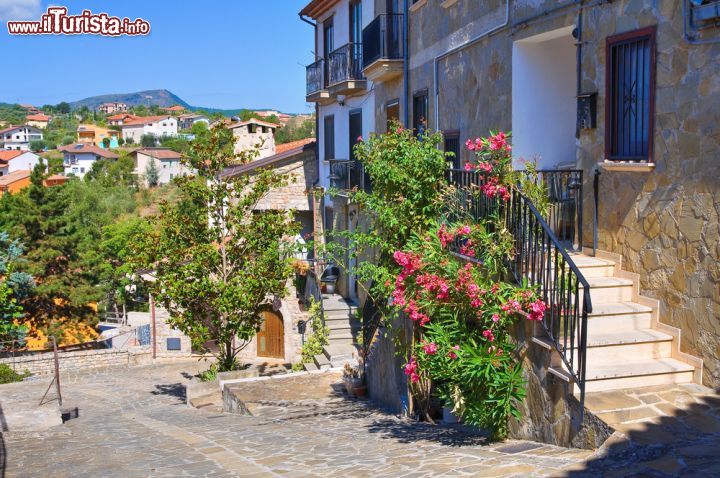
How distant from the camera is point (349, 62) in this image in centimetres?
1942

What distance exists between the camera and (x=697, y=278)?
22.3 feet

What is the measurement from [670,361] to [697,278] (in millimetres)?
837

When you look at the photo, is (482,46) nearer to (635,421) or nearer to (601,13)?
(601,13)

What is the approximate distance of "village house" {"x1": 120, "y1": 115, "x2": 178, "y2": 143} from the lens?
16338 centimetres

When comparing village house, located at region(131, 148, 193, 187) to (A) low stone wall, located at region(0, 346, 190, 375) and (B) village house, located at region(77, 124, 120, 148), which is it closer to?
(B) village house, located at region(77, 124, 120, 148)

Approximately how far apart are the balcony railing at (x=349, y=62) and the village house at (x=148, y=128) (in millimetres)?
147591

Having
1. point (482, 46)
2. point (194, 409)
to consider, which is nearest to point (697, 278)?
point (482, 46)

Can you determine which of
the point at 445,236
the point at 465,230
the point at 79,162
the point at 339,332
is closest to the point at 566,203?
the point at 445,236

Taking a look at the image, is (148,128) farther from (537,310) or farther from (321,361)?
(537,310)

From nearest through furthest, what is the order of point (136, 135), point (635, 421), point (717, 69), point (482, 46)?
point (635, 421) → point (717, 69) → point (482, 46) → point (136, 135)

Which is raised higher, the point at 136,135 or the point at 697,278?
the point at 136,135

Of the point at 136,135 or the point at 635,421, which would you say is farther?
the point at 136,135

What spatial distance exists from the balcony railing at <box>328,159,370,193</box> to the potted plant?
18.6ft

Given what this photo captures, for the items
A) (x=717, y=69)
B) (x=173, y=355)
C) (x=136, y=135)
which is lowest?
(x=173, y=355)
